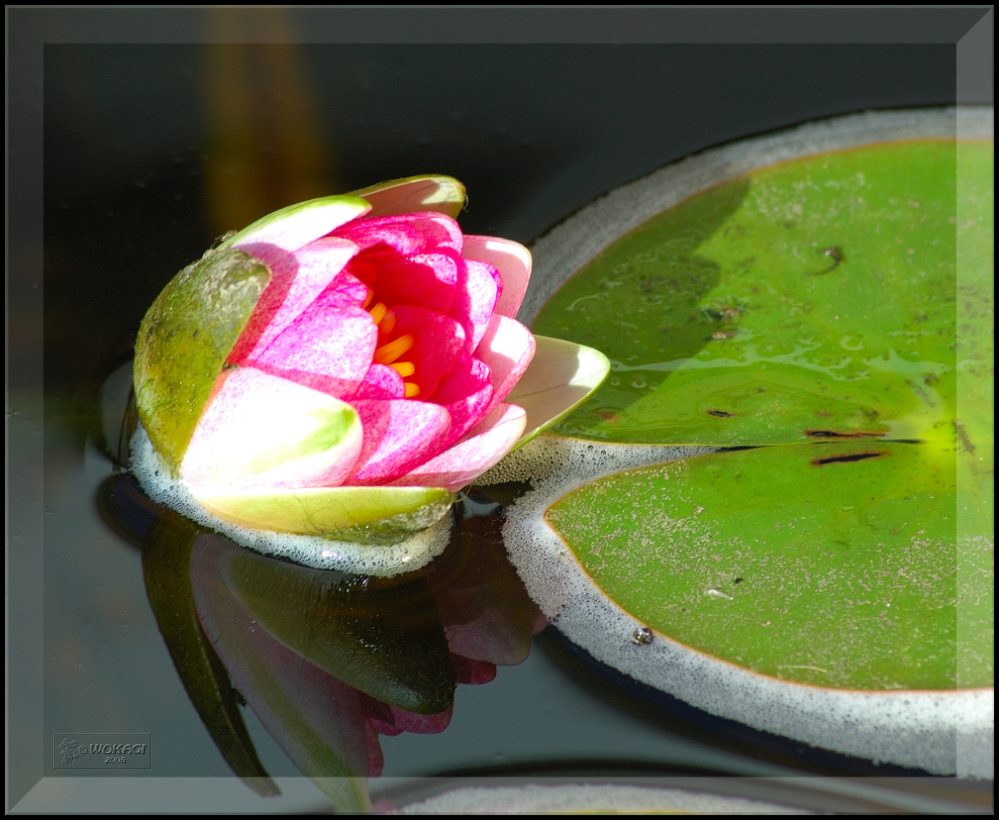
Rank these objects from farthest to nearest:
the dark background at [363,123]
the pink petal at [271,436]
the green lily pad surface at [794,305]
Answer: the dark background at [363,123] < the green lily pad surface at [794,305] < the pink petal at [271,436]

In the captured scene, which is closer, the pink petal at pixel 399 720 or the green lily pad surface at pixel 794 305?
the pink petal at pixel 399 720

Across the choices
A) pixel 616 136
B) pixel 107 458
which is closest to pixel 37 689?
pixel 107 458

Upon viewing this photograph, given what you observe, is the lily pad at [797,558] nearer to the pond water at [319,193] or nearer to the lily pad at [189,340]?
the pond water at [319,193]

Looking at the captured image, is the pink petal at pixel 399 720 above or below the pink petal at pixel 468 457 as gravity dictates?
below

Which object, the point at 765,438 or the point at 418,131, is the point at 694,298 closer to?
the point at 765,438

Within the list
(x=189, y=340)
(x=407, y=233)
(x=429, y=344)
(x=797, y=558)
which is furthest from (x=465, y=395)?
(x=797, y=558)


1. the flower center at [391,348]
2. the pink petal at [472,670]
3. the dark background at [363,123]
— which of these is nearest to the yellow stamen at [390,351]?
the flower center at [391,348]
